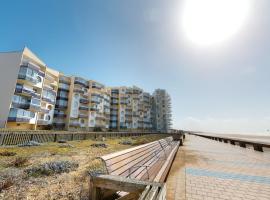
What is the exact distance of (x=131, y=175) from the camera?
3.87m

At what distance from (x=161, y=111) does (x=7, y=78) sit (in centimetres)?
7883

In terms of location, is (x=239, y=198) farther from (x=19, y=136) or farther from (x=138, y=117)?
(x=138, y=117)

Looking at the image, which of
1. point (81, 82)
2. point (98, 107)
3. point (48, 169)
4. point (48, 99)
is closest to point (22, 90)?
point (48, 99)

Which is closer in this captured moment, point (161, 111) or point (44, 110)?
point (44, 110)

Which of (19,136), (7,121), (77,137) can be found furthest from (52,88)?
(19,136)

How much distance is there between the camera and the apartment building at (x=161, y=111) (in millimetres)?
96938

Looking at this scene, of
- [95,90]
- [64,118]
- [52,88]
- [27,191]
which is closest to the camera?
[27,191]

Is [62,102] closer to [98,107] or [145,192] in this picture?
[98,107]

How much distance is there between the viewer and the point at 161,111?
99.1 metres

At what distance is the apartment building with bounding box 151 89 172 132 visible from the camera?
96938 mm

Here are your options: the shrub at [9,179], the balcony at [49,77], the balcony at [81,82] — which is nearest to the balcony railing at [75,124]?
the balcony at [81,82]

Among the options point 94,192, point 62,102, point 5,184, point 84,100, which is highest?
point 84,100

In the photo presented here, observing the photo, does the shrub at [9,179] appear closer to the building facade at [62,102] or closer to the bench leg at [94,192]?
the bench leg at [94,192]

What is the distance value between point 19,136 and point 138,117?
225ft
